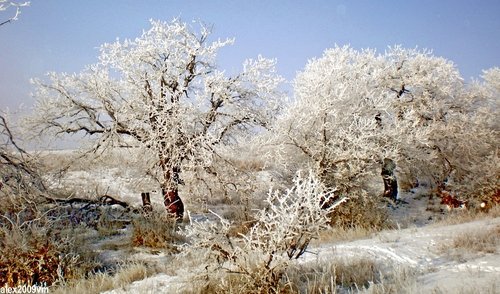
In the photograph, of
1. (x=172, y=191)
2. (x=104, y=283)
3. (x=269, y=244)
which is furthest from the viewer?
(x=172, y=191)

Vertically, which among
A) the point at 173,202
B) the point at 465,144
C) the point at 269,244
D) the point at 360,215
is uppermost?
the point at 465,144

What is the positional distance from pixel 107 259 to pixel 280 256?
17.8 ft

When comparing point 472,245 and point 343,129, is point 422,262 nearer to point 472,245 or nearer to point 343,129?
point 472,245

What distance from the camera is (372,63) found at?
20.0 meters

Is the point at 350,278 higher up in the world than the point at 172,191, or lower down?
lower down

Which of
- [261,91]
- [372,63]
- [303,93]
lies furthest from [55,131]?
[372,63]

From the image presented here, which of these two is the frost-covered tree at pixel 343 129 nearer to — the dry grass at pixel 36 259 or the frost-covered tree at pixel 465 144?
the frost-covered tree at pixel 465 144

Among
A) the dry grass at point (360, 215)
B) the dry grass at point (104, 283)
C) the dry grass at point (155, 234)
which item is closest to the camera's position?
the dry grass at point (104, 283)

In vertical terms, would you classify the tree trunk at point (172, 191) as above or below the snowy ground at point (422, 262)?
above

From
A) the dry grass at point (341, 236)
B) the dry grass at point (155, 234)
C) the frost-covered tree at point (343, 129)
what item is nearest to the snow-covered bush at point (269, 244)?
the dry grass at point (341, 236)

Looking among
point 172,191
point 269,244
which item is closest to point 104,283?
point 269,244

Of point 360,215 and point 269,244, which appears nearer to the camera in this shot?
point 269,244

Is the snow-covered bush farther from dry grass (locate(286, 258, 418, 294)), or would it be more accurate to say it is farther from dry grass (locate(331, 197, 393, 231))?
dry grass (locate(331, 197, 393, 231))

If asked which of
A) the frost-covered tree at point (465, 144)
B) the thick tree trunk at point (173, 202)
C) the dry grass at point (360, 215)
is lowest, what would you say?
the dry grass at point (360, 215)
